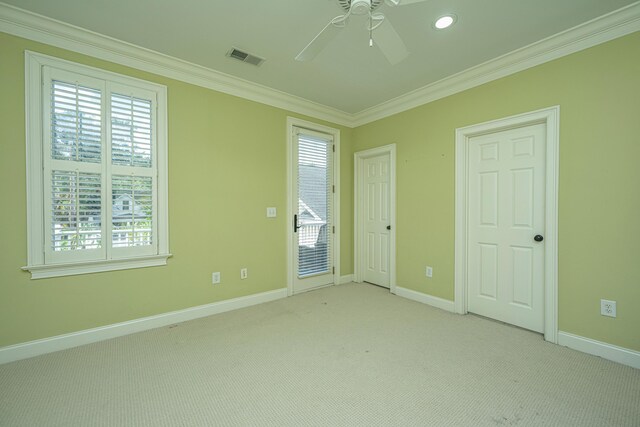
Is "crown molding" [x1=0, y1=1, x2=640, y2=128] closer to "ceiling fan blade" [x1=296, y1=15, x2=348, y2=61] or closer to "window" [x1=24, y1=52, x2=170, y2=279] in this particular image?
"window" [x1=24, y1=52, x2=170, y2=279]

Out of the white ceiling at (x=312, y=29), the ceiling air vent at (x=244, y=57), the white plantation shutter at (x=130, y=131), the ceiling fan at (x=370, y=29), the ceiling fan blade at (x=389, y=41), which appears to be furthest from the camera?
the ceiling air vent at (x=244, y=57)

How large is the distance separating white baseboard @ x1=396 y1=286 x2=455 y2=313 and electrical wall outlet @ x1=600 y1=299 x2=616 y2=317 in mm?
1242

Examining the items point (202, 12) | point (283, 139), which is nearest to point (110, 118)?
point (202, 12)

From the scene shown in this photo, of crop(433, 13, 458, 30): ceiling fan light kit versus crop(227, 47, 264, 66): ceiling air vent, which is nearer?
crop(433, 13, 458, 30): ceiling fan light kit

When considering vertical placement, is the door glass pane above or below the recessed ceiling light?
below

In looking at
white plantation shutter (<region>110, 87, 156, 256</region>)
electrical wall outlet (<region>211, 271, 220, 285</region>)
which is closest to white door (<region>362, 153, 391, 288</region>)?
electrical wall outlet (<region>211, 271, 220, 285</region>)

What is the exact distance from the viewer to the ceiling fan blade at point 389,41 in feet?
5.25

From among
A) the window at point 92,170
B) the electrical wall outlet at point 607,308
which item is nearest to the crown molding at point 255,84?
the window at point 92,170

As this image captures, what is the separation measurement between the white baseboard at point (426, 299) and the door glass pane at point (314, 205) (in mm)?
1148

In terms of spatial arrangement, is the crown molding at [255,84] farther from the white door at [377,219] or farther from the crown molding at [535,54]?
the white door at [377,219]

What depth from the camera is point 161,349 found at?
228 cm

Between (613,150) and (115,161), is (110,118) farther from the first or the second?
(613,150)

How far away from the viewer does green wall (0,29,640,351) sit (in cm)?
206

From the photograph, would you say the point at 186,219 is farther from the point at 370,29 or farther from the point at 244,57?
the point at 370,29
